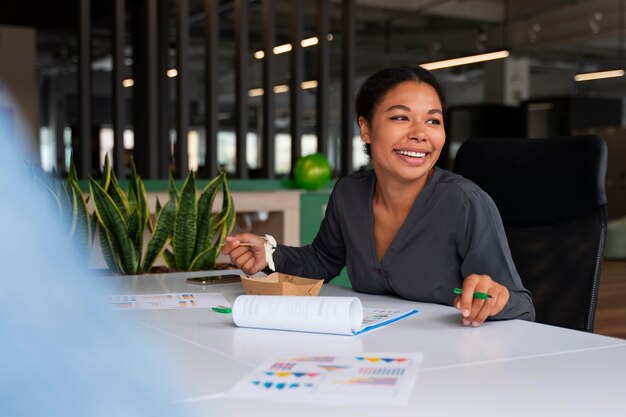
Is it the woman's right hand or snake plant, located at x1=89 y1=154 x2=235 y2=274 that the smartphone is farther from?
snake plant, located at x1=89 y1=154 x2=235 y2=274

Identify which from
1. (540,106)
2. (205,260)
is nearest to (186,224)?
(205,260)

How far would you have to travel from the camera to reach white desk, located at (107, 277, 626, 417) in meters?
0.90

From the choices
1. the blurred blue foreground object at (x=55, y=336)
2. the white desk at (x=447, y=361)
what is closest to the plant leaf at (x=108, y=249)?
the white desk at (x=447, y=361)

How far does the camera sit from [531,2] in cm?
1293

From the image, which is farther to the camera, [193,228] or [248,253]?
[193,228]

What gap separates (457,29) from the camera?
14367mm

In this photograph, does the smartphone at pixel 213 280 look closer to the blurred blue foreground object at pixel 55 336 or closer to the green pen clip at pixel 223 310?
the green pen clip at pixel 223 310

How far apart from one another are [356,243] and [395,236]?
14cm

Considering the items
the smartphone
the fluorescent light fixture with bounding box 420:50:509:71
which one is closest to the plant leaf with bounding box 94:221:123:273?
the smartphone

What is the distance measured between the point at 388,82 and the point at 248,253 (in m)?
0.58

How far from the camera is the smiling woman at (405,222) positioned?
1.79 meters

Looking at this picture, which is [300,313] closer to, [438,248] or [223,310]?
[223,310]

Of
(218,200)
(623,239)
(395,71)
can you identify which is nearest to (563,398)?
(395,71)

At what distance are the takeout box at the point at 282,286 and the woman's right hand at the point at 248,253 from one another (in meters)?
0.18
